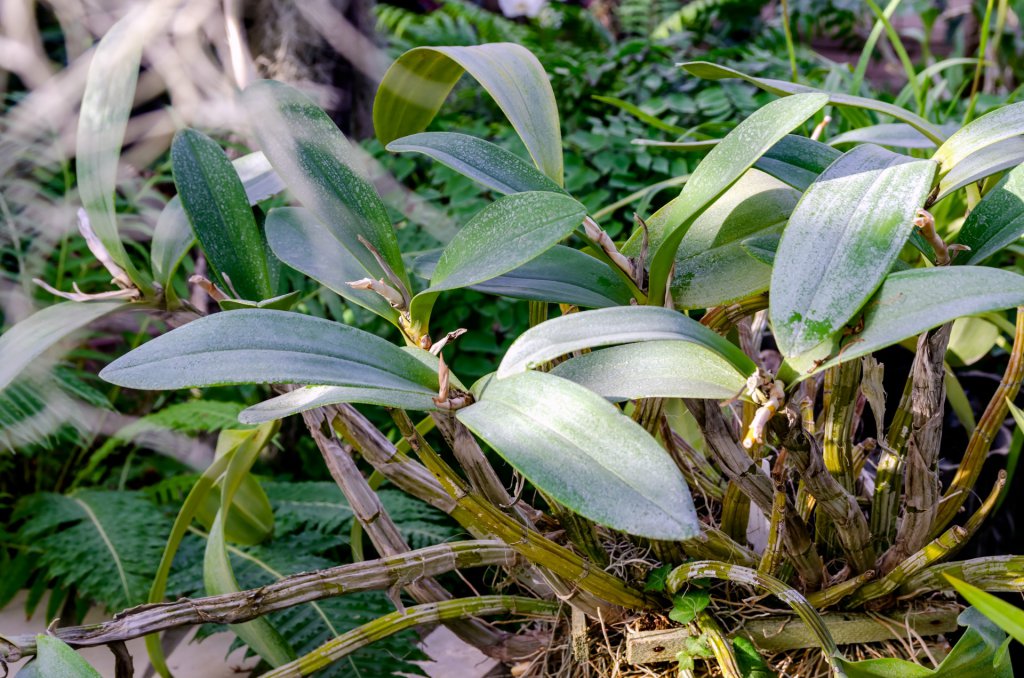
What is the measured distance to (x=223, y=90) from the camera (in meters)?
1.32

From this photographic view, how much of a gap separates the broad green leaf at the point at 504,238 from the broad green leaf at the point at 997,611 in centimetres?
22

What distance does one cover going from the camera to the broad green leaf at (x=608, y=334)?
0.33 m

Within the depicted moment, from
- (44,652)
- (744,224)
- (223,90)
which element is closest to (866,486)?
(744,224)

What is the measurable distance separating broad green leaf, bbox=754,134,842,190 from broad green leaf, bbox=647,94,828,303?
6 centimetres

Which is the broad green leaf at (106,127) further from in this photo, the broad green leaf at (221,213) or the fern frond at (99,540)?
the fern frond at (99,540)

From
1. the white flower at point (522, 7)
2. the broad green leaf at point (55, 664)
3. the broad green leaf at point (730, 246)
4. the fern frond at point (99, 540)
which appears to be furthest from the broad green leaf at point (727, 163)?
the white flower at point (522, 7)

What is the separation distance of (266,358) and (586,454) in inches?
5.4

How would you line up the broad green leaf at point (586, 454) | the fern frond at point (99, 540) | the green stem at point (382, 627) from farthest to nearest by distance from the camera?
the fern frond at point (99, 540), the green stem at point (382, 627), the broad green leaf at point (586, 454)

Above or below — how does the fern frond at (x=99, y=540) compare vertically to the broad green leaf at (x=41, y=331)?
below

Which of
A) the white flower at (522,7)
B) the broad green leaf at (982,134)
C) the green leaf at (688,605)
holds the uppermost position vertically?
the broad green leaf at (982,134)

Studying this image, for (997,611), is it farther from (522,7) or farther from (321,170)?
(522,7)

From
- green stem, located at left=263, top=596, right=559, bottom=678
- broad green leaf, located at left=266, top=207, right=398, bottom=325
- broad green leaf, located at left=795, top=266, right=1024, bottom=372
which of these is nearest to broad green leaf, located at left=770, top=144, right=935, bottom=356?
broad green leaf, located at left=795, top=266, right=1024, bottom=372

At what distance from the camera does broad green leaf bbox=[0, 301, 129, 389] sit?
42 centimetres

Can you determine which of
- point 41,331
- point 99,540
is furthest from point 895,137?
point 99,540
